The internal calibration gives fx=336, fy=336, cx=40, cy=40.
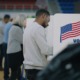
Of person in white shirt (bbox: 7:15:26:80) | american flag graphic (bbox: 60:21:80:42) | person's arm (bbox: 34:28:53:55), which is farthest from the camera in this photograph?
person in white shirt (bbox: 7:15:26:80)

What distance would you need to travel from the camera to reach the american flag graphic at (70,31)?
4.30 m

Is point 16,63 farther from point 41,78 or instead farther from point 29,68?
point 41,78

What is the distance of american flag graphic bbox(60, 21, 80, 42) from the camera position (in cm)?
430

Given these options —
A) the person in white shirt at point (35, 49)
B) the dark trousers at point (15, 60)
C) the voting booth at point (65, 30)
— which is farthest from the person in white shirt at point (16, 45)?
the person in white shirt at point (35, 49)

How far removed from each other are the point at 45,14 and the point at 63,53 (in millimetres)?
3325

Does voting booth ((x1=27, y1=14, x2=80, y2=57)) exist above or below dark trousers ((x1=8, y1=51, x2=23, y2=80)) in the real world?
above

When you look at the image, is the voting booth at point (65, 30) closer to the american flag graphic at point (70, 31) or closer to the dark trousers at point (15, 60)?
the american flag graphic at point (70, 31)

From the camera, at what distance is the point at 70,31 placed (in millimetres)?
4316

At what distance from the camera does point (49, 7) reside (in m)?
17.6

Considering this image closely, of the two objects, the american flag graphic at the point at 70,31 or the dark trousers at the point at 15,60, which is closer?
the american flag graphic at the point at 70,31

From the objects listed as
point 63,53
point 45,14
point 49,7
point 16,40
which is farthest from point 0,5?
point 63,53

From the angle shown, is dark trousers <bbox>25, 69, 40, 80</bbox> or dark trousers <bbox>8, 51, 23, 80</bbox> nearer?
dark trousers <bbox>25, 69, 40, 80</bbox>

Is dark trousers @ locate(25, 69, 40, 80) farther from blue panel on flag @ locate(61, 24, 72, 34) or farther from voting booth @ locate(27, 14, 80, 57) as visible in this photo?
blue panel on flag @ locate(61, 24, 72, 34)

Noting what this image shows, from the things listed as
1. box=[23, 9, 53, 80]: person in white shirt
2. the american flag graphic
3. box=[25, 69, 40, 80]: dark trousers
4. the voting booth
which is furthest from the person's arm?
the american flag graphic
